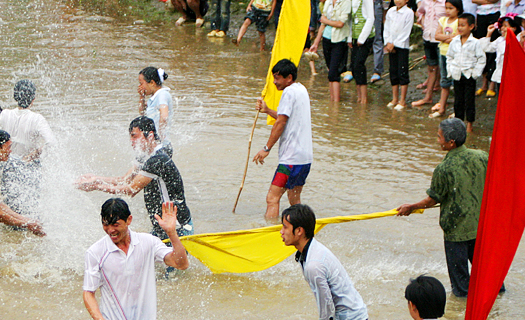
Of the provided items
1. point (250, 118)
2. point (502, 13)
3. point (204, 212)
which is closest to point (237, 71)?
point (250, 118)

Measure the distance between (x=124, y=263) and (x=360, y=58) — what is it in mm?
8511

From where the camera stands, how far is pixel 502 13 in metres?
9.74

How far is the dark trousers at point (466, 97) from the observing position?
959 centimetres

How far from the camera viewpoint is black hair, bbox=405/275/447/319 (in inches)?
131

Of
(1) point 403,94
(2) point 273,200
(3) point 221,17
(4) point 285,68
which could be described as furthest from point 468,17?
(3) point 221,17

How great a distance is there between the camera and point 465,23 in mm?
9250

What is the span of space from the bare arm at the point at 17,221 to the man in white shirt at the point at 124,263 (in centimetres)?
276

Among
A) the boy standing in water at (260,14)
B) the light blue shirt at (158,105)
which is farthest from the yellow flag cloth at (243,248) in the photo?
the boy standing in water at (260,14)

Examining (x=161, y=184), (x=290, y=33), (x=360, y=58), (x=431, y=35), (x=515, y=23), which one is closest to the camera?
(x=161, y=184)

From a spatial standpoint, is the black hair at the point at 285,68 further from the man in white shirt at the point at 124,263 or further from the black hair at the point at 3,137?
the man in white shirt at the point at 124,263

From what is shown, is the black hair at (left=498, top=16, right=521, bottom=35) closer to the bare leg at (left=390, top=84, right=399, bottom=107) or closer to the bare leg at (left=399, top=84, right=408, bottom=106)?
the bare leg at (left=399, top=84, right=408, bottom=106)

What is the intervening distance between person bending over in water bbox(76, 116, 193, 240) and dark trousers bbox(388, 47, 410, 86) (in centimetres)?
674

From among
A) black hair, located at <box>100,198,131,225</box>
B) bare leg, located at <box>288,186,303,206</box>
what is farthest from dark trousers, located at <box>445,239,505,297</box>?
black hair, located at <box>100,198,131,225</box>

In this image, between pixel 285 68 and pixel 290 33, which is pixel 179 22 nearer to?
pixel 290 33
